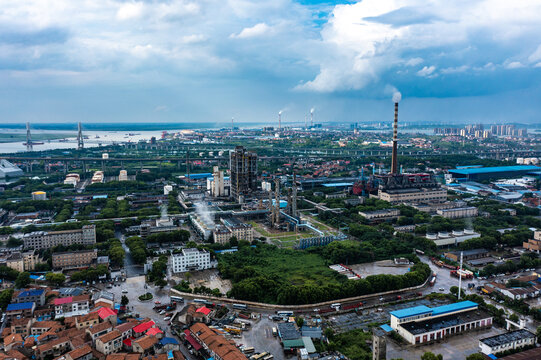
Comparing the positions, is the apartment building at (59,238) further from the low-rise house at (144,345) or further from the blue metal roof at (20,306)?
the low-rise house at (144,345)

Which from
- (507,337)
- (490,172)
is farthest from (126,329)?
(490,172)

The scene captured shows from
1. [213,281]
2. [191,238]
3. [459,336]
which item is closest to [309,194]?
[191,238]

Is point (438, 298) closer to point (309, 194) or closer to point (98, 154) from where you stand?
point (309, 194)

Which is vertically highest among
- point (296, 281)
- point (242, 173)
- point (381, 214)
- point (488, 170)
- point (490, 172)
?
point (242, 173)

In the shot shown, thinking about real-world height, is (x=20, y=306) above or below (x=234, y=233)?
below

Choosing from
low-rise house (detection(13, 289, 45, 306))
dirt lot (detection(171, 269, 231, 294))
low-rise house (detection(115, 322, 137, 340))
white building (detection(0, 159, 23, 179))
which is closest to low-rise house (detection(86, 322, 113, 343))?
low-rise house (detection(115, 322, 137, 340))

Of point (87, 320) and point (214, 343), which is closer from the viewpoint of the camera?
point (214, 343)

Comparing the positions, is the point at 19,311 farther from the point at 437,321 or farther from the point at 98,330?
the point at 437,321
